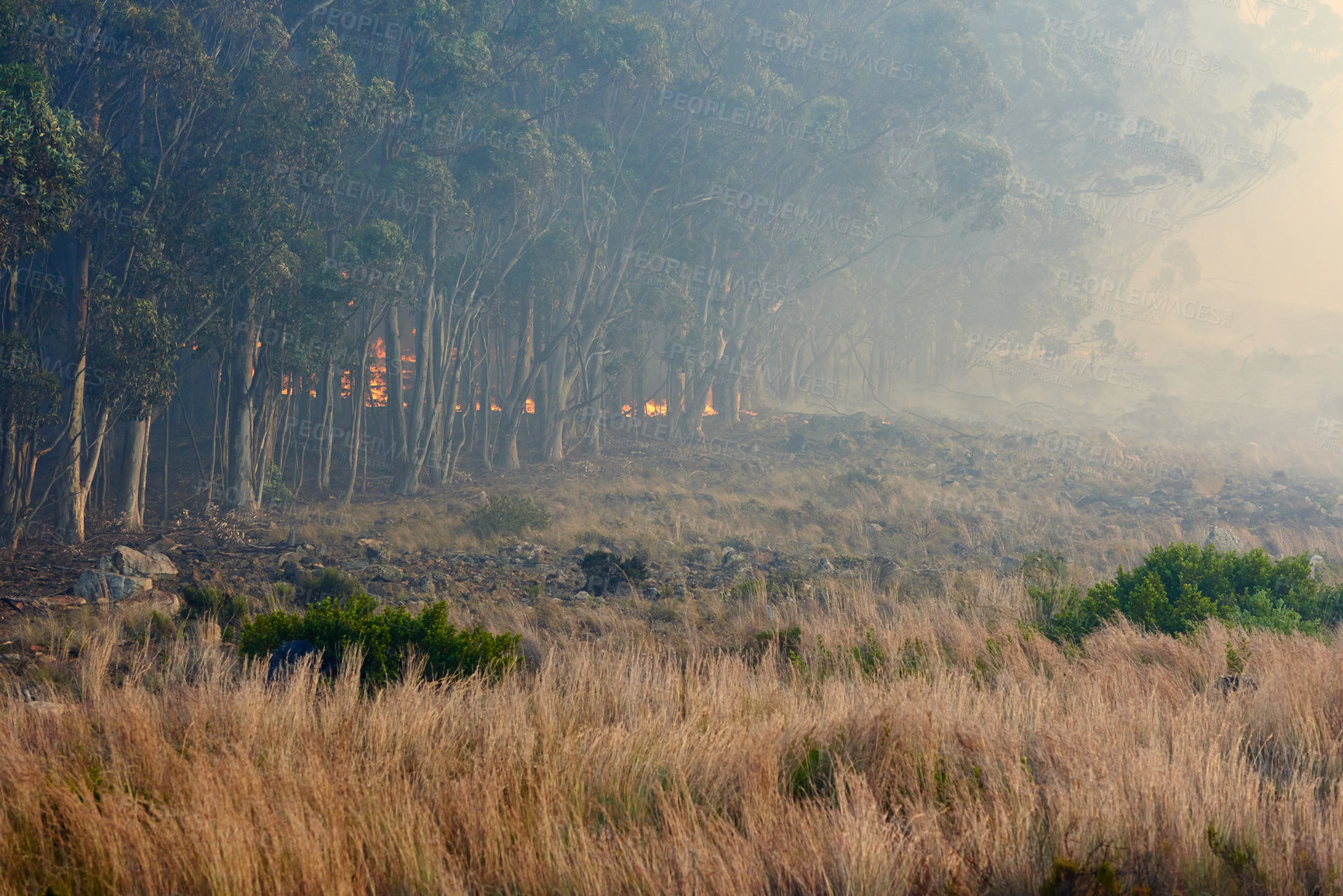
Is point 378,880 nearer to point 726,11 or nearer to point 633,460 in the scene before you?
point 633,460

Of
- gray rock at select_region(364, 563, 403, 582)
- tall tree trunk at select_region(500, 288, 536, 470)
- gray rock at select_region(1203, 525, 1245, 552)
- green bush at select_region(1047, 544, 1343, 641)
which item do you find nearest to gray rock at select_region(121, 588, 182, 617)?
gray rock at select_region(364, 563, 403, 582)

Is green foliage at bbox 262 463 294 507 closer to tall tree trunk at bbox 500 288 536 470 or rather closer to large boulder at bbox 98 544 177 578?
large boulder at bbox 98 544 177 578

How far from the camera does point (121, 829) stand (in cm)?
305

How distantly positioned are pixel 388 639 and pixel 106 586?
632 cm

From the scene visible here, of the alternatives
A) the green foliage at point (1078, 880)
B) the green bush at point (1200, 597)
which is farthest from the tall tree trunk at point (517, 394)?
the green foliage at point (1078, 880)

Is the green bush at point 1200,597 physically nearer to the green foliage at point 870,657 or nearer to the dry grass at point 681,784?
the dry grass at point 681,784

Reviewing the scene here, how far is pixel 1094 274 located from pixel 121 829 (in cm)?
6009

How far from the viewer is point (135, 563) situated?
36.7 feet

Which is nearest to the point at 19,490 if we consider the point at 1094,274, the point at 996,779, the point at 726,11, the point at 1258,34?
the point at 996,779

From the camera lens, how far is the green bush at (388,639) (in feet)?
18.9

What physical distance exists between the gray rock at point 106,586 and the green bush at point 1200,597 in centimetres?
1014

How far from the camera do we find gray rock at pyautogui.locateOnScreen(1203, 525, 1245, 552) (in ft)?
47.7

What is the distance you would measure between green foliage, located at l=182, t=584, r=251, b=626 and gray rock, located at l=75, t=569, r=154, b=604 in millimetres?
1185

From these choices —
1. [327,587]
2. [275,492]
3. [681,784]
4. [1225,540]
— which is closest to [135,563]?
[327,587]
